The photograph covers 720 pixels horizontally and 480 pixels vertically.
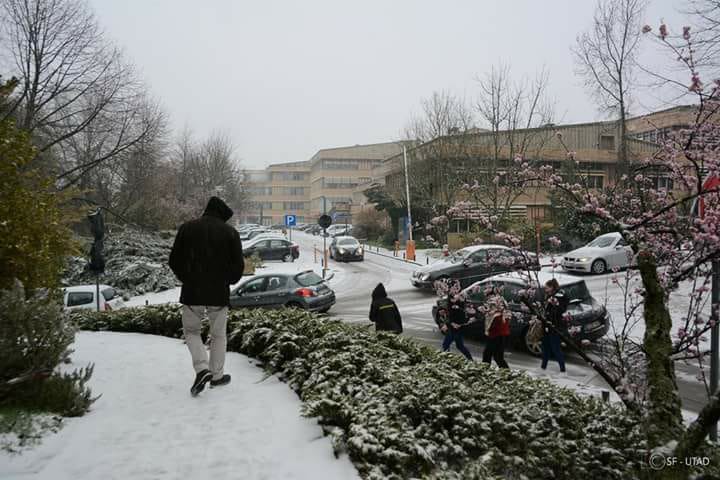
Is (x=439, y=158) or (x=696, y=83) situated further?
(x=439, y=158)

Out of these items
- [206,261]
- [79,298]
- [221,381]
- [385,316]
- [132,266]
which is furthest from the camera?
[132,266]

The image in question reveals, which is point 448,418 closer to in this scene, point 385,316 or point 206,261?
point 206,261

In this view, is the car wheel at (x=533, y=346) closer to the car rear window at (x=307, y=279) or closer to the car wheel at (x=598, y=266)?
the car rear window at (x=307, y=279)

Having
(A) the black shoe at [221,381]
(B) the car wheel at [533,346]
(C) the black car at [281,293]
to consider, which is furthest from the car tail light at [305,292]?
(A) the black shoe at [221,381]

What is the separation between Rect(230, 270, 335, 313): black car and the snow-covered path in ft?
26.6

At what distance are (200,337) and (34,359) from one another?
1308 millimetres

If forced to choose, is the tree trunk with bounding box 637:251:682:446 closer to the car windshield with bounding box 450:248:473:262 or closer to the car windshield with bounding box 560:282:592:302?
the car windshield with bounding box 560:282:592:302

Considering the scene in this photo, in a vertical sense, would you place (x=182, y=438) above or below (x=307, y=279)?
below

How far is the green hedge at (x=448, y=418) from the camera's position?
3.10 meters

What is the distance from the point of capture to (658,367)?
3.56m

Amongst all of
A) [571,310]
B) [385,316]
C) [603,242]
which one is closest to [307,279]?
[385,316]

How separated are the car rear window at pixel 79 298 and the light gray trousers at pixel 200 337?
11.4 m

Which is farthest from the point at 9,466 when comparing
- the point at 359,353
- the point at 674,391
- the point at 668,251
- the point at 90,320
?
the point at 90,320

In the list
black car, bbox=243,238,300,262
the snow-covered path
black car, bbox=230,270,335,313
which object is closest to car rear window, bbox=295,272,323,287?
black car, bbox=230,270,335,313
